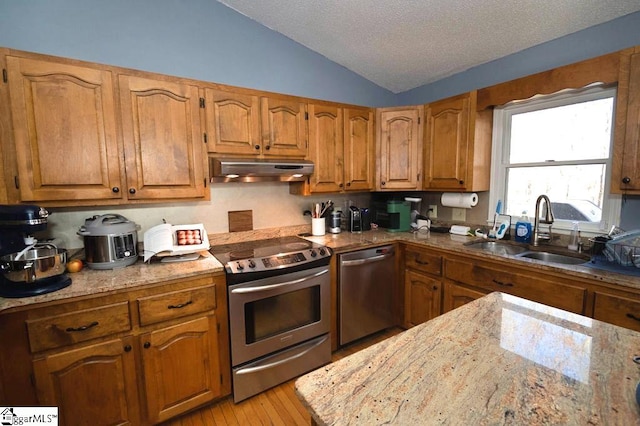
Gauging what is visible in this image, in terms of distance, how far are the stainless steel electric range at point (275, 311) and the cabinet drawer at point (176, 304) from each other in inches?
5.1

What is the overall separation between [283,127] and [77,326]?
173cm

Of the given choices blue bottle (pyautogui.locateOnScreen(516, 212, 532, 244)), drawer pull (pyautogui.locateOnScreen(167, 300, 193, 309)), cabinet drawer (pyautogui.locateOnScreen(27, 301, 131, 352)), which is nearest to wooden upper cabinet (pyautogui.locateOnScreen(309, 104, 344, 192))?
drawer pull (pyautogui.locateOnScreen(167, 300, 193, 309))

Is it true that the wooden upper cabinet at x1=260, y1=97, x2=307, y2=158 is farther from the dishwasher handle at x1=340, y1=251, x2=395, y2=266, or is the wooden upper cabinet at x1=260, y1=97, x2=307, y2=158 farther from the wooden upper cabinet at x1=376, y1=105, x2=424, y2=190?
the dishwasher handle at x1=340, y1=251, x2=395, y2=266

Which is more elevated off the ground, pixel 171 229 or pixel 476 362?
pixel 171 229

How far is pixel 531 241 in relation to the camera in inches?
87.9

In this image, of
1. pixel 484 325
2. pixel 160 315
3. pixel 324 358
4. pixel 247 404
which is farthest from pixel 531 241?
pixel 160 315

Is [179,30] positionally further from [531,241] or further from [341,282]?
[531,241]

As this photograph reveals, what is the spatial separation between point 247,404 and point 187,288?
2.86 feet

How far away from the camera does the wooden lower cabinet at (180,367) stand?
1.57 metres

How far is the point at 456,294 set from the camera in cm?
216

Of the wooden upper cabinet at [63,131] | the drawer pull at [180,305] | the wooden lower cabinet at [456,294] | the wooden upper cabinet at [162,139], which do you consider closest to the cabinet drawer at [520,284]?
the wooden lower cabinet at [456,294]

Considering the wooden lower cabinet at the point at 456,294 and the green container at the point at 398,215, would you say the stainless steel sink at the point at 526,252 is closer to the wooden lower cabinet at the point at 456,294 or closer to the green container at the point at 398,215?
the wooden lower cabinet at the point at 456,294

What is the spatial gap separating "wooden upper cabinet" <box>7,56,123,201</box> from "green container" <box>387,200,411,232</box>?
Answer: 2171 millimetres

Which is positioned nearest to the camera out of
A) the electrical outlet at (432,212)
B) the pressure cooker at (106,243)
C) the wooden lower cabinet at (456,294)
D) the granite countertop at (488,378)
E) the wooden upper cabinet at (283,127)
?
the granite countertop at (488,378)
